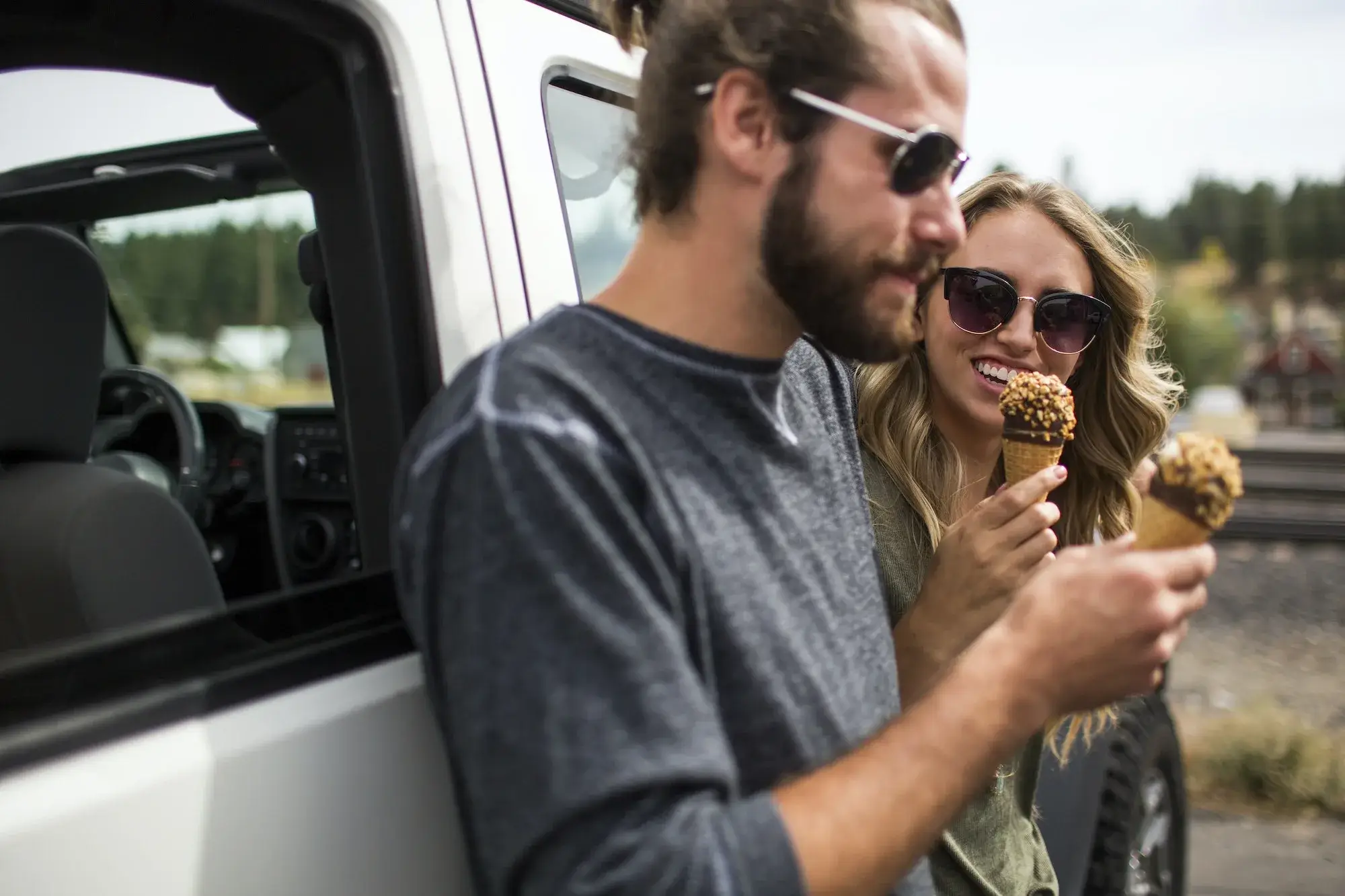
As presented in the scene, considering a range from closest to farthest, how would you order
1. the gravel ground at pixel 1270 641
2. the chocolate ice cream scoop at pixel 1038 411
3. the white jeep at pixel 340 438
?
the white jeep at pixel 340 438 < the chocolate ice cream scoop at pixel 1038 411 < the gravel ground at pixel 1270 641

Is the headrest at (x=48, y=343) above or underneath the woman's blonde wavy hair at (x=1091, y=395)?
above

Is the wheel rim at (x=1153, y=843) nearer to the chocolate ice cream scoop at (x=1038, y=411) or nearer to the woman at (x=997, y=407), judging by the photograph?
the woman at (x=997, y=407)

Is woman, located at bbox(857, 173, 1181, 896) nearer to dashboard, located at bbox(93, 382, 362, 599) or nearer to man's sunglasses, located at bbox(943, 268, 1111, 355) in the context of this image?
man's sunglasses, located at bbox(943, 268, 1111, 355)

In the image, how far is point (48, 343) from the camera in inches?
74.5

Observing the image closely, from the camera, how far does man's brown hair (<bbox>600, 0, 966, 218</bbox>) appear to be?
130cm

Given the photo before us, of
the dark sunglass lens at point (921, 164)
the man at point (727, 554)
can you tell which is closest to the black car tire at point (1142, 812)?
the man at point (727, 554)

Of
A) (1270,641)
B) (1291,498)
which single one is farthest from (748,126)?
(1291,498)

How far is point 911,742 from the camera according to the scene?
1190 millimetres

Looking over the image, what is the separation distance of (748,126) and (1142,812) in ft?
8.29

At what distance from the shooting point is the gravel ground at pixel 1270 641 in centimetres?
596

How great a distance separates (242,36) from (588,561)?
0.97 m

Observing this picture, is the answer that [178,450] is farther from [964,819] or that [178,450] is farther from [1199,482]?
[1199,482]

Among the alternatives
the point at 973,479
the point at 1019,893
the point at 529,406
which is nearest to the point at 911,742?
the point at 529,406

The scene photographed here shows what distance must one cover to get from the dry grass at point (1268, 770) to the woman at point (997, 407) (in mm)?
2808
